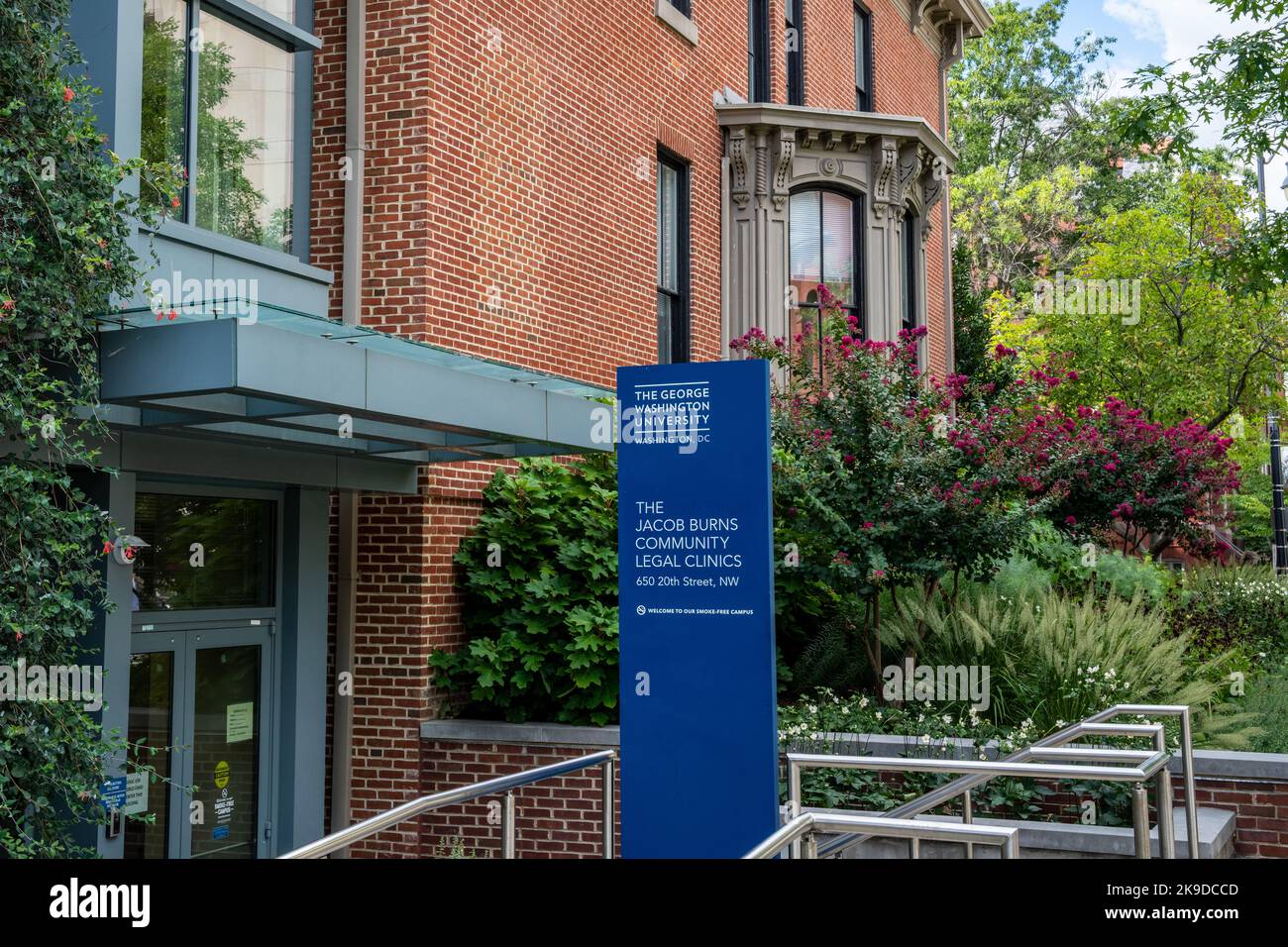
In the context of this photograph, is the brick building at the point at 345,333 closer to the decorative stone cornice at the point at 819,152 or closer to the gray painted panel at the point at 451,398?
the gray painted panel at the point at 451,398

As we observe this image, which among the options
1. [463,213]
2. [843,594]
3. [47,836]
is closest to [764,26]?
[463,213]

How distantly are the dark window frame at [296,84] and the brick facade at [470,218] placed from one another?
0.54m

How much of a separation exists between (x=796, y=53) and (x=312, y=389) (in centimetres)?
1260

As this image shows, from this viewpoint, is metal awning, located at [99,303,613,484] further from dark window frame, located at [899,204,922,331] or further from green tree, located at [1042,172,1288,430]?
green tree, located at [1042,172,1288,430]

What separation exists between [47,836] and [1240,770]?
25.2 ft

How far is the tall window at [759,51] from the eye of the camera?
16.6 meters

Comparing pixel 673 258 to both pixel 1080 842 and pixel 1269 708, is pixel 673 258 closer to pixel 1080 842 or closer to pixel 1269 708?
pixel 1269 708

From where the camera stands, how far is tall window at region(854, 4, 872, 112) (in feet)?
64.8

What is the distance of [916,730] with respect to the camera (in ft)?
31.6

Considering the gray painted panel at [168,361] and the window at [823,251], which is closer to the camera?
the gray painted panel at [168,361]

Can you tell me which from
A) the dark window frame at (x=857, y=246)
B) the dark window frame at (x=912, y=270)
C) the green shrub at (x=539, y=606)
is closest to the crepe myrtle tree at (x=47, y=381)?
the green shrub at (x=539, y=606)

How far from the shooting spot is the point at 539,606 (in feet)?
32.7

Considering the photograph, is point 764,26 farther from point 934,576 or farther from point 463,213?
point 934,576

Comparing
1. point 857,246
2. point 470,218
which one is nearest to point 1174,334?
point 857,246
